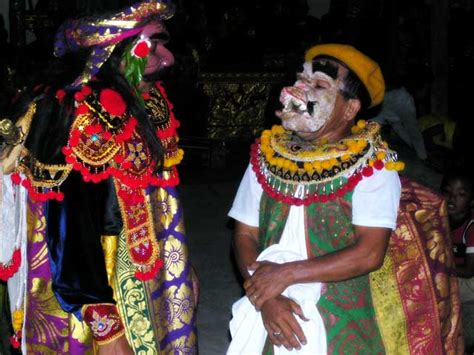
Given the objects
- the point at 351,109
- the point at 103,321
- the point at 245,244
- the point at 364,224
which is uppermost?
the point at 351,109

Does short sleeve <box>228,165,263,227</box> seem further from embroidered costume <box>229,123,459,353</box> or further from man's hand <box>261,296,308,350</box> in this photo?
man's hand <box>261,296,308,350</box>

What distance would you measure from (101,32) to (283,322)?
1185 millimetres

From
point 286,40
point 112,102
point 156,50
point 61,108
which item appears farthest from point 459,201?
point 286,40

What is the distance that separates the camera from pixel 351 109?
10.2ft

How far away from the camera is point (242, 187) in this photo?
328cm

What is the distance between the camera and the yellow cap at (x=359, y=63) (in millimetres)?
3043

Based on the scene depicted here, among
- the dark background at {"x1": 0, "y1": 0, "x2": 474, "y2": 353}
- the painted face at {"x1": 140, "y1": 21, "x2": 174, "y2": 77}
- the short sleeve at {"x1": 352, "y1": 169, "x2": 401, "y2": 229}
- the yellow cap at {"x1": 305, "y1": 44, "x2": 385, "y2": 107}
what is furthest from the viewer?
the dark background at {"x1": 0, "y1": 0, "x2": 474, "y2": 353}

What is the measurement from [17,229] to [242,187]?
2.71 ft

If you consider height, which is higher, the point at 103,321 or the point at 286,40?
the point at 103,321

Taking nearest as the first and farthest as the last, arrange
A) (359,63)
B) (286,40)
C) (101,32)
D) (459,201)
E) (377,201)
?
1. (377,201)
2. (359,63)
3. (101,32)
4. (459,201)
5. (286,40)

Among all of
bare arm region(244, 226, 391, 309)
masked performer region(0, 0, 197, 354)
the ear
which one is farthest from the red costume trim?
the ear

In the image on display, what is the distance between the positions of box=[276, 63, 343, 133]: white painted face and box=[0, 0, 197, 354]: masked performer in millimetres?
508

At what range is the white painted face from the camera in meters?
3.08

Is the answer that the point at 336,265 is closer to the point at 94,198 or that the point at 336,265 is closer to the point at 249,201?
the point at 249,201
